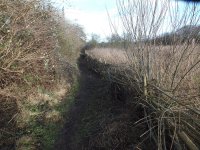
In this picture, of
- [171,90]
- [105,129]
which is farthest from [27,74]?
[171,90]

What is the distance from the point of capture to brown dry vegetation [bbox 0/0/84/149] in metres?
10.3

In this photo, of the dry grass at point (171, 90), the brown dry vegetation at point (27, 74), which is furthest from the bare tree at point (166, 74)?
the brown dry vegetation at point (27, 74)

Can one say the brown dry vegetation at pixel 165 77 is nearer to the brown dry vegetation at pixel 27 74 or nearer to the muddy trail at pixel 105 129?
the muddy trail at pixel 105 129

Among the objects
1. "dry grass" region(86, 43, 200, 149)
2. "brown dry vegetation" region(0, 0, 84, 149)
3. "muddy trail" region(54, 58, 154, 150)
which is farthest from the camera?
"brown dry vegetation" region(0, 0, 84, 149)

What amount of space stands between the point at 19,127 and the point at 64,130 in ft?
5.01

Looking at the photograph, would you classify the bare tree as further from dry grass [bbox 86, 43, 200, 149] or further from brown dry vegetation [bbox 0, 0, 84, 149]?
brown dry vegetation [bbox 0, 0, 84, 149]

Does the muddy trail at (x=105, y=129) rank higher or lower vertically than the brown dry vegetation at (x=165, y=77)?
lower

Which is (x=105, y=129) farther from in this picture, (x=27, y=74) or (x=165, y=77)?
(x=27, y=74)

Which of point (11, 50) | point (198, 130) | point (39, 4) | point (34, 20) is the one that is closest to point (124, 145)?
point (198, 130)

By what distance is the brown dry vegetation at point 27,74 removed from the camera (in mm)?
10316

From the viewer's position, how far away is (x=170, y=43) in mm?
8289

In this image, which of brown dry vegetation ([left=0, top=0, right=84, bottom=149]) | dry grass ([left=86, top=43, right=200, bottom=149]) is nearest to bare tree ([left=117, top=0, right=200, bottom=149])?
dry grass ([left=86, top=43, right=200, bottom=149])

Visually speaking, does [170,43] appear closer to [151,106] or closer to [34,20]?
[151,106]

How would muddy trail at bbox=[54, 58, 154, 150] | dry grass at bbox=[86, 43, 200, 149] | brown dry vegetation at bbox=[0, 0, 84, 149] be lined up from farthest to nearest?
brown dry vegetation at bbox=[0, 0, 84, 149] < muddy trail at bbox=[54, 58, 154, 150] < dry grass at bbox=[86, 43, 200, 149]
